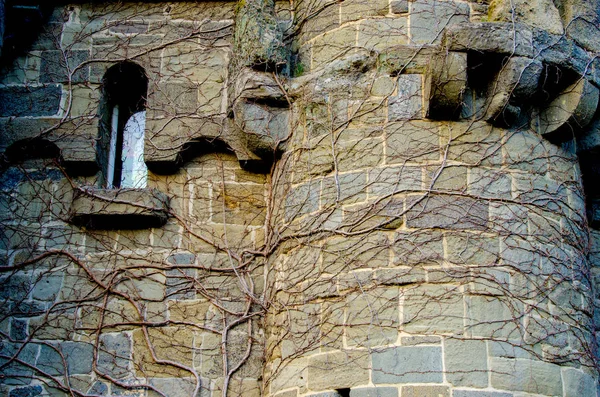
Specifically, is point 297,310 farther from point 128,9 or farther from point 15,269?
point 128,9

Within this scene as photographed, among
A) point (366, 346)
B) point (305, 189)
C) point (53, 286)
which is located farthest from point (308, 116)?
point (53, 286)

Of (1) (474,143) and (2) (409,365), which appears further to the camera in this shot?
(1) (474,143)

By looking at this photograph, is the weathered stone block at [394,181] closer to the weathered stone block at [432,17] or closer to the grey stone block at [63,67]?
the weathered stone block at [432,17]

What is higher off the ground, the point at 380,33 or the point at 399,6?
the point at 399,6

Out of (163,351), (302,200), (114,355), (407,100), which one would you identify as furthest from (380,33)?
(114,355)

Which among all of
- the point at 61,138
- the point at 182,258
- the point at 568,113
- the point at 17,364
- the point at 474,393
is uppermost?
the point at 61,138

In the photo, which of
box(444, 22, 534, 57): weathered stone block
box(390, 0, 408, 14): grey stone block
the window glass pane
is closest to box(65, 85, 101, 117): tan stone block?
the window glass pane

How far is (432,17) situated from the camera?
680cm

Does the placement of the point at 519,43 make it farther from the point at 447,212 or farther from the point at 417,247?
the point at 417,247

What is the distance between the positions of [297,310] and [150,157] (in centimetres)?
166

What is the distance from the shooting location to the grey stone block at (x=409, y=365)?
5.76m

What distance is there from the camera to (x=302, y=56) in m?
7.10

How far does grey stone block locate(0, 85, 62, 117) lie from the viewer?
24.5 feet

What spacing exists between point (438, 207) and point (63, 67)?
311 centimetres
